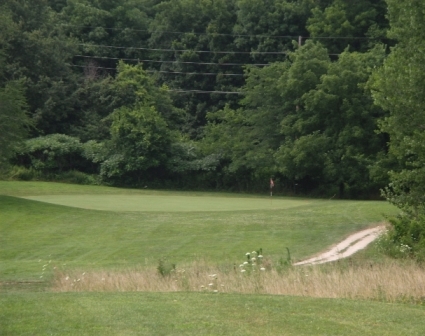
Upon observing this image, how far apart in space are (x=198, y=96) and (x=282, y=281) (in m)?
54.4

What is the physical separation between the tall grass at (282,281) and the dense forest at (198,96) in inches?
777

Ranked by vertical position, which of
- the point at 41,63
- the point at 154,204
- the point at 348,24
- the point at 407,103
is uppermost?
the point at 348,24

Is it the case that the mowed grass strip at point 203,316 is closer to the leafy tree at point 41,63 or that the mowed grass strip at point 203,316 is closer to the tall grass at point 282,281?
the tall grass at point 282,281

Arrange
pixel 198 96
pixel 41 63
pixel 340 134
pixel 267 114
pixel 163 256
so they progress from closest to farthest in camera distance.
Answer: pixel 163 256 → pixel 340 134 → pixel 267 114 → pixel 41 63 → pixel 198 96

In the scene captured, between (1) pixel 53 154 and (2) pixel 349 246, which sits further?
(1) pixel 53 154

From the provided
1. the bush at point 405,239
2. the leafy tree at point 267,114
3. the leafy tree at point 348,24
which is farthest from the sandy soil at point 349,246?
the leafy tree at point 348,24

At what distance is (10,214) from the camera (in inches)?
1156

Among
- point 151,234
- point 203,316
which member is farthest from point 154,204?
point 203,316

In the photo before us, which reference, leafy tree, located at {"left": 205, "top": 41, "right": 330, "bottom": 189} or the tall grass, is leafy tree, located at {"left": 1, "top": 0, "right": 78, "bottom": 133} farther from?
the tall grass

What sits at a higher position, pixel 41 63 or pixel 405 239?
pixel 41 63

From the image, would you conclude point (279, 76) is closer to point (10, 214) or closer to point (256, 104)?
point (256, 104)

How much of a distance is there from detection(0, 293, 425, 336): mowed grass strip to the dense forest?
77.5ft

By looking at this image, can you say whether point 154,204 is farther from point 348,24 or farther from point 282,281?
point 348,24

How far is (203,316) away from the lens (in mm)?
10078
